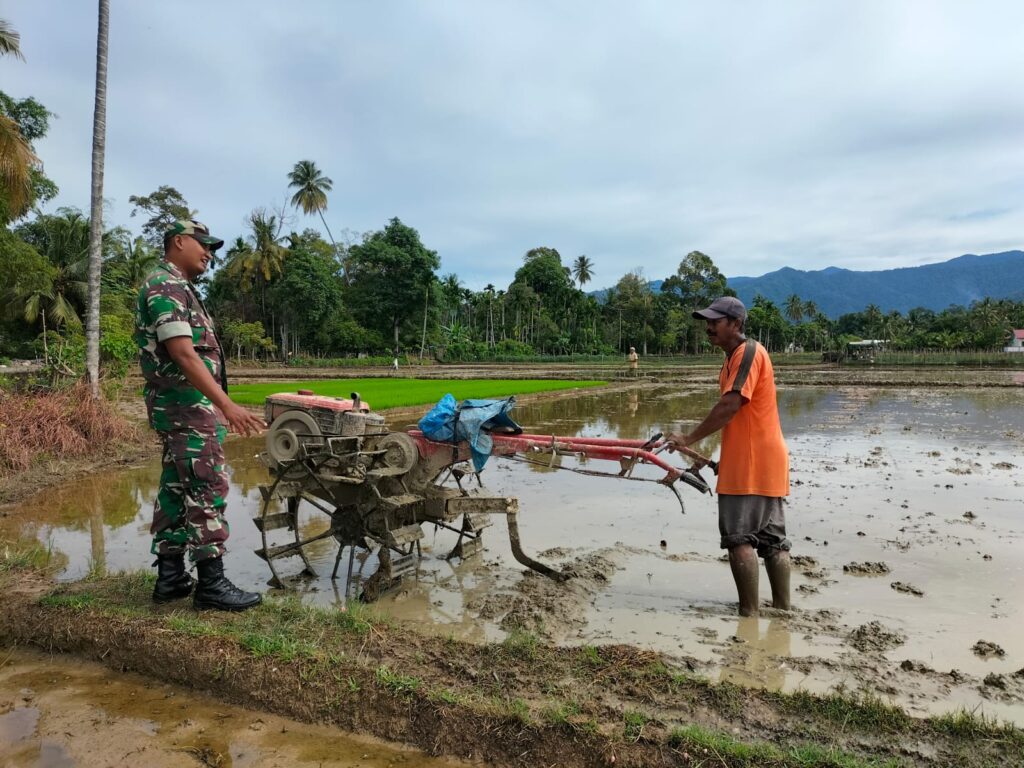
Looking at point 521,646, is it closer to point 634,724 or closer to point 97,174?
point 634,724

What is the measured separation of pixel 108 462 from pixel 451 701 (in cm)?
883

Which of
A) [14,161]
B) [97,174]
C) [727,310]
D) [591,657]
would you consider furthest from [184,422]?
[14,161]

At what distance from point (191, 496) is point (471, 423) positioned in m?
1.71

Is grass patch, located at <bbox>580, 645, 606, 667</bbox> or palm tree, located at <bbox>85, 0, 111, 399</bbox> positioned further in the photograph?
palm tree, located at <bbox>85, 0, 111, 399</bbox>

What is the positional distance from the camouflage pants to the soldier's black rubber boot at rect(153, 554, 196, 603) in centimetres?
7

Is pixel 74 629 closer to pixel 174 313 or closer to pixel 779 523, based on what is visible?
pixel 174 313

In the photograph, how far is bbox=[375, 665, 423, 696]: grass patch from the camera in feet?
9.51

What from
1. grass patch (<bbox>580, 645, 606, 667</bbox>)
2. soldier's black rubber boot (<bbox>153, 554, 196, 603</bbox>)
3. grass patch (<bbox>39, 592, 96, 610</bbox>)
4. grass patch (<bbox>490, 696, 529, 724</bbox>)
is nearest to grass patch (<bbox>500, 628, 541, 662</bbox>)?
grass patch (<bbox>580, 645, 606, 667</bbox>)

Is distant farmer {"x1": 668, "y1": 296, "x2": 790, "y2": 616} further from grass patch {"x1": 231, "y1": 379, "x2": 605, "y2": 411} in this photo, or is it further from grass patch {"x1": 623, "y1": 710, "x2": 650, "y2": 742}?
grass patch {"x1": 231, "y1": 379, "x2": 605, "y2": 411}

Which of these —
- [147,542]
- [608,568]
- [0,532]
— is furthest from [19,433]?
[608,568]

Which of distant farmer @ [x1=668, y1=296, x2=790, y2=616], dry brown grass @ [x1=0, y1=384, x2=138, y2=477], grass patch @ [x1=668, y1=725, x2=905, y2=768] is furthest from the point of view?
dry brown grass @ [x1=0, y1=384, x2=138, y2=477]

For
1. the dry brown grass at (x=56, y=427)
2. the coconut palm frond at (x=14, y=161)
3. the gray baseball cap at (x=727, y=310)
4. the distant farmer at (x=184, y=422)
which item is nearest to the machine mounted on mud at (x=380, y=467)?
the distant farmer at (x=184, y=422)

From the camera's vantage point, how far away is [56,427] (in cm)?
922

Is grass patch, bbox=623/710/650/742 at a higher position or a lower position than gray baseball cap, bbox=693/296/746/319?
lower
